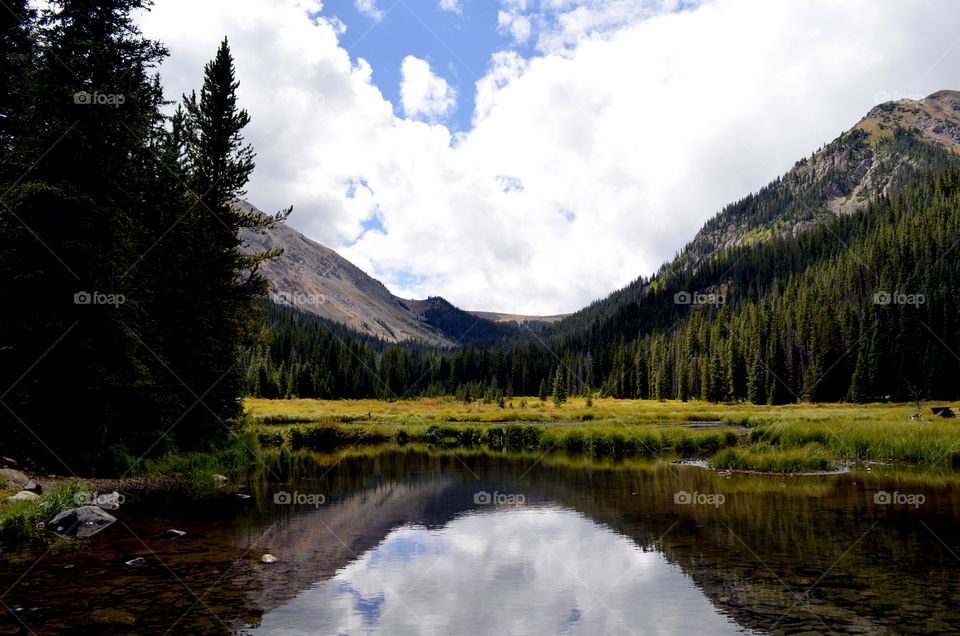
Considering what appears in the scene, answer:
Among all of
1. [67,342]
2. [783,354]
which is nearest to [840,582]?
[67,342]

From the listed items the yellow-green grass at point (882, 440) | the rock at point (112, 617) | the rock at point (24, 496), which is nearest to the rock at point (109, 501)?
the rock at point (24, 496)

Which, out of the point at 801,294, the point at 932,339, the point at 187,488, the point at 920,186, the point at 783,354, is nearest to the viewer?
the point at 187,488

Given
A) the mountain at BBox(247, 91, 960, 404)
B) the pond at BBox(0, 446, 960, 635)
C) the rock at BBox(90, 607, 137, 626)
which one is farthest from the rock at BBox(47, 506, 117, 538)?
the mountain at BBox(247, 91, 960, 404)

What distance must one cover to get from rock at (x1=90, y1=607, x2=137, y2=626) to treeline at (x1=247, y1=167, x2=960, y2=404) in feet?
239

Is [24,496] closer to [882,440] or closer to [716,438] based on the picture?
[716,438]

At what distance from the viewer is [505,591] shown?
484 inches

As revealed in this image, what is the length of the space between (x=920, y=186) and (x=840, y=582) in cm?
20841

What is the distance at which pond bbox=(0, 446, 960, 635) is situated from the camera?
10156 mm

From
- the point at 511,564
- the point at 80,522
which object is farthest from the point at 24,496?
the point at 511,564

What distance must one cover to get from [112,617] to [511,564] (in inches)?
336

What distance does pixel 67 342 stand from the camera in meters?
22.2

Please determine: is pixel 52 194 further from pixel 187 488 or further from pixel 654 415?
pixel 654 415

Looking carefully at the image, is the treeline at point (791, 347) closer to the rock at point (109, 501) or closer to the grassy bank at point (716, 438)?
the grassy bank at point (716, 438)

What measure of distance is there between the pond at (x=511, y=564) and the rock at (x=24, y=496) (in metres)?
2.52
